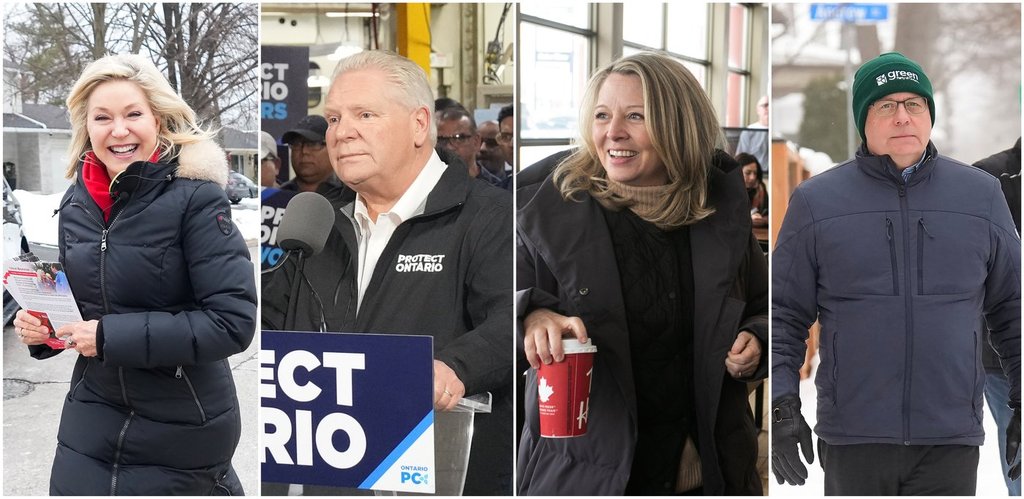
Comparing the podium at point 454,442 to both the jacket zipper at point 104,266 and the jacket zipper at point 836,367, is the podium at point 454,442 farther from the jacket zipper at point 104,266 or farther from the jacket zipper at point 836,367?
the jacket zipper at point 836,367

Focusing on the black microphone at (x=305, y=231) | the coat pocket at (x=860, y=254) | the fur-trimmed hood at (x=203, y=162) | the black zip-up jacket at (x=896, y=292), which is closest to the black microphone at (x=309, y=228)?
the black microphone at (x=305, y=231)

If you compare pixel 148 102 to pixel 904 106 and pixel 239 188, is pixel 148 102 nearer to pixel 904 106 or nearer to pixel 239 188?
pixel 239 188

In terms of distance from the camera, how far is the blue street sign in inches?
118

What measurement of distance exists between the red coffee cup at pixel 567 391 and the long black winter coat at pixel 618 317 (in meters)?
0.10

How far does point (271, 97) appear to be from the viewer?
10.2 ft

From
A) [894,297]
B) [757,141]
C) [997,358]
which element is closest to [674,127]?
[757,141]

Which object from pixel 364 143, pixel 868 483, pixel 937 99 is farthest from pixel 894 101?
pixel 364 143

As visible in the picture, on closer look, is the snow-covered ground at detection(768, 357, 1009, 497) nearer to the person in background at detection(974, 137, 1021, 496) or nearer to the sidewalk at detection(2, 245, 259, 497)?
the person in background at detection(974, 137, 1021, 496)

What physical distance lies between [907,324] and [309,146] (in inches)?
74.3

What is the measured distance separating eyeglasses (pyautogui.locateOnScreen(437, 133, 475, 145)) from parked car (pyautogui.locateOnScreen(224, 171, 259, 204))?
24.4 inches

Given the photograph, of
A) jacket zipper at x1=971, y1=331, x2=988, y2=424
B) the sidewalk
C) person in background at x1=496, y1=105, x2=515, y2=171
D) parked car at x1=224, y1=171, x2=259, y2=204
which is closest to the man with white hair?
person in background at x1=496, y1=105, x2=515, y2=171

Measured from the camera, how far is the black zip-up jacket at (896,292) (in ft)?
9.37

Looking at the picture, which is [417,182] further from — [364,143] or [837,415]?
[837,415]

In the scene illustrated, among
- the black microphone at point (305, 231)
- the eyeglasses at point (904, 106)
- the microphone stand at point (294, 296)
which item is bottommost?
the microphone stand at point (294, 296)
